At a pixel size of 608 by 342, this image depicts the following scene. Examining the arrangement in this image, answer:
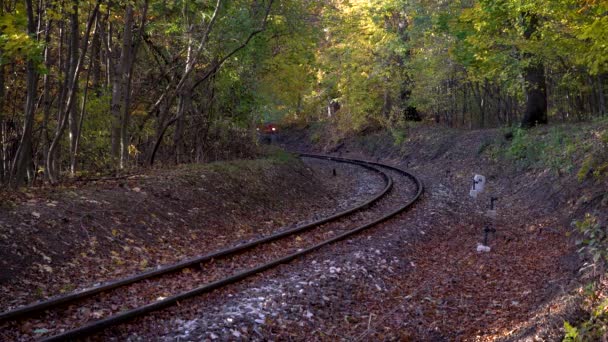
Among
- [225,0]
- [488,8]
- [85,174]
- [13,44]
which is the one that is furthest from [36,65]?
[488,8]

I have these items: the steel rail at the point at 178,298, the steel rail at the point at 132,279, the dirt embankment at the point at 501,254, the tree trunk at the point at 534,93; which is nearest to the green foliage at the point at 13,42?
the steel rail at the point at 132,279

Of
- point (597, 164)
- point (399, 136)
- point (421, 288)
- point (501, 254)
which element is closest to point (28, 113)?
point (421, 288)

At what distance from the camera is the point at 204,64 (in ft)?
54.7

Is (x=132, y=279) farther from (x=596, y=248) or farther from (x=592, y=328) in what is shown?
(x=596, y=248)

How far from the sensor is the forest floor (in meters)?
6.78

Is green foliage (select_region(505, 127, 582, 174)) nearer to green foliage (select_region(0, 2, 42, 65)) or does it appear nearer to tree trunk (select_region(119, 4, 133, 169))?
tree trunk (select_region(119, 4, 133, 169))

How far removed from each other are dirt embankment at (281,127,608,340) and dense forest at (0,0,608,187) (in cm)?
321

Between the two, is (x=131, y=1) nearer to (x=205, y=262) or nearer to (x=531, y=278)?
(x=205, y=262)

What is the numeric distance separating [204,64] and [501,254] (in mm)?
10719

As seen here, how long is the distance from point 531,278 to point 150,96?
13.3 m

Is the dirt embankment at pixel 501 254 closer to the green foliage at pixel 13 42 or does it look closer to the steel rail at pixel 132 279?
the steel rail at pixel 132 279

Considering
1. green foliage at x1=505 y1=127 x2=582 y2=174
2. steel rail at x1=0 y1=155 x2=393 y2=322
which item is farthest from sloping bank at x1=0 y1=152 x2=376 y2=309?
green foliage at x1=505 y1=127 x2=582 y2=174

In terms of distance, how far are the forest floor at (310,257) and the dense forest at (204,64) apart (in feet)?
8.30

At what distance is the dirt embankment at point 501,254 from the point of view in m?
6.97
